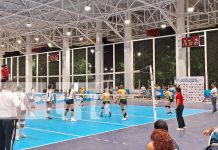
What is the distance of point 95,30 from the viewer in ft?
121

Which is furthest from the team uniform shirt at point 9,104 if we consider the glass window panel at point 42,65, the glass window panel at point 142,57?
the glass window panel at point 42,65

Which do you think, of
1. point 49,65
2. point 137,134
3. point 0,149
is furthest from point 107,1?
point 0,149

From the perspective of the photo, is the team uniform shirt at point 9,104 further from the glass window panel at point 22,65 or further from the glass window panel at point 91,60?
the glass window panel at point 22,65

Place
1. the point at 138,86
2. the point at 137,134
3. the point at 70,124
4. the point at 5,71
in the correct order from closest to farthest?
the point at 137,134 < the point at 5,71 < the point at 70,124 < the point at 138,86

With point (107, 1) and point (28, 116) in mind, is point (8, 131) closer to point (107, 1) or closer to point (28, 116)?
point (28, 116)

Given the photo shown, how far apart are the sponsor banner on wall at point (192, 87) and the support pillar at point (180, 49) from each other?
1611 mm

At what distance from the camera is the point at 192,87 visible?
26328 mm

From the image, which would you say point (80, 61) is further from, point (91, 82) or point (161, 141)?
point (161, 141)

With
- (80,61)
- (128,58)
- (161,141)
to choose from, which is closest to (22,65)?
(80,61)

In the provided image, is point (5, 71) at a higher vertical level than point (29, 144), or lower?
higher

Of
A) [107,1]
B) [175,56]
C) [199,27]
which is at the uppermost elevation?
[107,1]

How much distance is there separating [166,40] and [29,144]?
2552cm

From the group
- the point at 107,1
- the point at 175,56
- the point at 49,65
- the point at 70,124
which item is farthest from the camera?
the point at 49,65

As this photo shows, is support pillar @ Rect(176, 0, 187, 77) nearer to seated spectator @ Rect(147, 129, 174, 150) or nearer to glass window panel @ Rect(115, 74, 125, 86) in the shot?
glass window panel @ Rect(115, 74, 125, 86)
